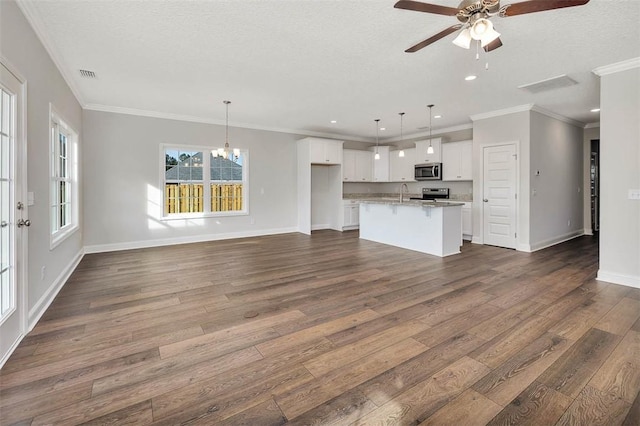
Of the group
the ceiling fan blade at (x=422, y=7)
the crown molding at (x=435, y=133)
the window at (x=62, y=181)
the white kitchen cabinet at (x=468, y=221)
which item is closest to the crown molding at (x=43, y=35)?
the window at (x=62, y=181)

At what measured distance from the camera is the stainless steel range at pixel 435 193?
7.52m

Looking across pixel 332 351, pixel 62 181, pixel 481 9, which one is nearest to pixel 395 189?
pixel 481 9

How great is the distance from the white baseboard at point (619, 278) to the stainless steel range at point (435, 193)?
3.86 m

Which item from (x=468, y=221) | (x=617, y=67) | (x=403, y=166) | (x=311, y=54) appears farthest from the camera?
(x=403, y=166)

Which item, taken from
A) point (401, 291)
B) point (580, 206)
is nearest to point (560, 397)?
point (401, 291)

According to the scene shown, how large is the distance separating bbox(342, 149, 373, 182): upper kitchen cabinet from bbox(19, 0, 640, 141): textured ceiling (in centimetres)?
266

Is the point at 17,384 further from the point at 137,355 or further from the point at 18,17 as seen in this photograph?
the point at 18,17

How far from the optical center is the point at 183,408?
5.34 feet

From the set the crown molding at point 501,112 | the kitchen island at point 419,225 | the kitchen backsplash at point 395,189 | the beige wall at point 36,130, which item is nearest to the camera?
the beige wall at point 36,130

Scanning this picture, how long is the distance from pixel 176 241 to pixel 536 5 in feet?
21.4

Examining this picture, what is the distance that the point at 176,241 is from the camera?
6328mm

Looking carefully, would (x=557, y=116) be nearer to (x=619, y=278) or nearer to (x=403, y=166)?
(x=403, y=166)

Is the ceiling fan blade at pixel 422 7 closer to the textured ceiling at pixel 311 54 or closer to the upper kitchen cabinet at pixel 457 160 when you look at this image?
the textured ceiling at pixel 311 54

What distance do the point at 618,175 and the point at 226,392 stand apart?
4874mm
